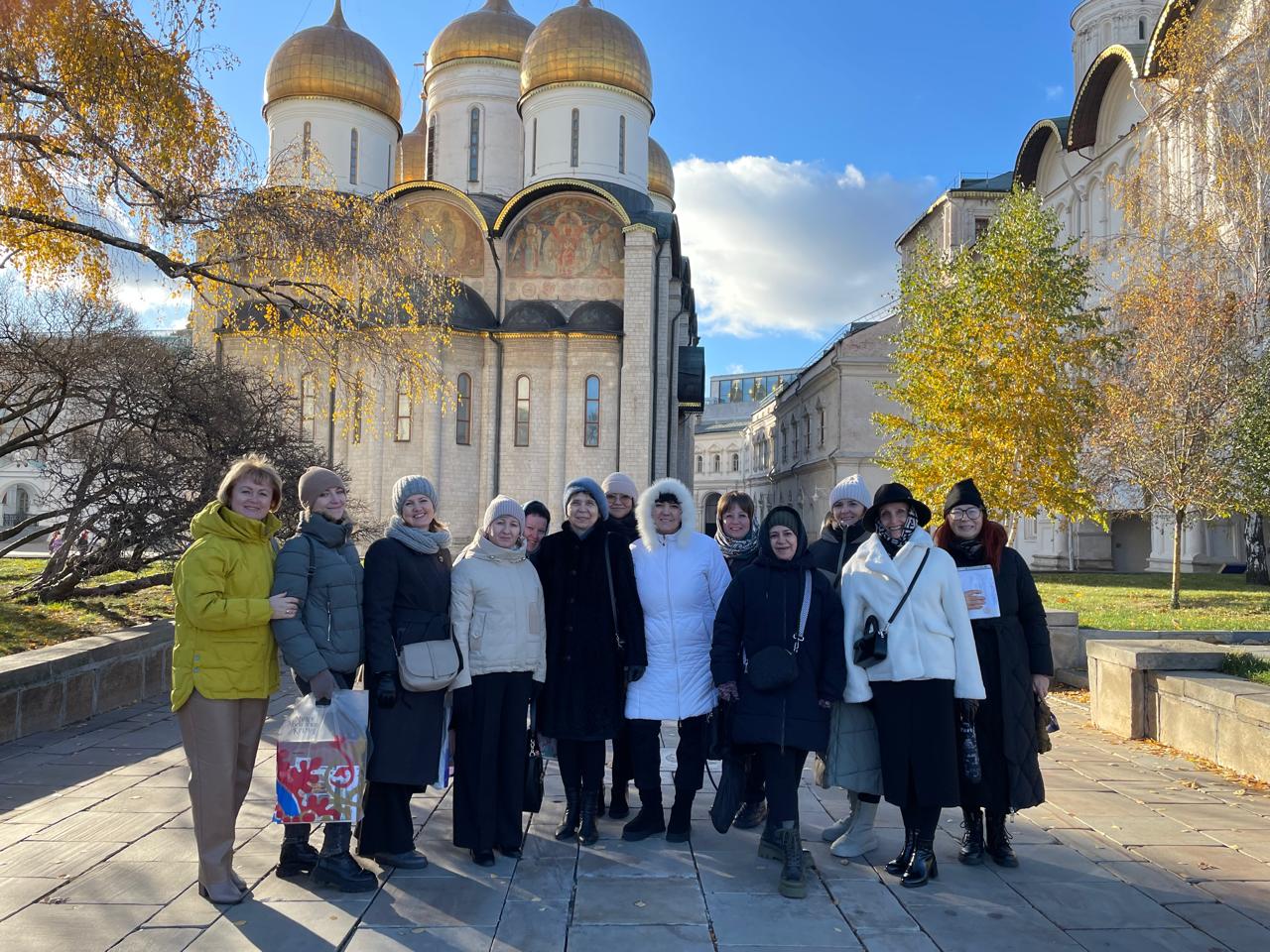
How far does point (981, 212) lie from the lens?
37531mm

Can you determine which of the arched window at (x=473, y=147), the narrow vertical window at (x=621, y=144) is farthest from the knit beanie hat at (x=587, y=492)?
the arched window at (x=473, y=147)

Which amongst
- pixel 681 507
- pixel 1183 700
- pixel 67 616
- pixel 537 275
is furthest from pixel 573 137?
pixel 681 507

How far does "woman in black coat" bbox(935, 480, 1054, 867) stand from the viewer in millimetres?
4363

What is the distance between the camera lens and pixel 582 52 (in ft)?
97.2

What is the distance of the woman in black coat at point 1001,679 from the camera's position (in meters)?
4.36

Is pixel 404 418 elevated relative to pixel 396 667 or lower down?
elevated

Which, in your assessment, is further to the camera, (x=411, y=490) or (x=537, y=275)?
(x=537, y=275)

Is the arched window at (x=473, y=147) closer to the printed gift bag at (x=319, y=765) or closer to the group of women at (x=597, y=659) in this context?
the group of women at (x=597, y=659)

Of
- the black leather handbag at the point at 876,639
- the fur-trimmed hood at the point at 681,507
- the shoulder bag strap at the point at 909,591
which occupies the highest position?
the fur-trimmed hood at the point at 681,507

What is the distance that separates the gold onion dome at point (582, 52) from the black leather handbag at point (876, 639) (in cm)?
2858

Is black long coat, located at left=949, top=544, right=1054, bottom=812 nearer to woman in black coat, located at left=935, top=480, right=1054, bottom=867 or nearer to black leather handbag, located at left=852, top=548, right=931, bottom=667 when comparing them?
woman in black coat, located at left=935, top=480, right=1054, bottom=867

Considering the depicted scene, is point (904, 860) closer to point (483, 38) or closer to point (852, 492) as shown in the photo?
point (852, 492)

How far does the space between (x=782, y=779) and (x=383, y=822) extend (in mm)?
1778

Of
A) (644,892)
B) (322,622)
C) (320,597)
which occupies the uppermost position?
(320,597)
